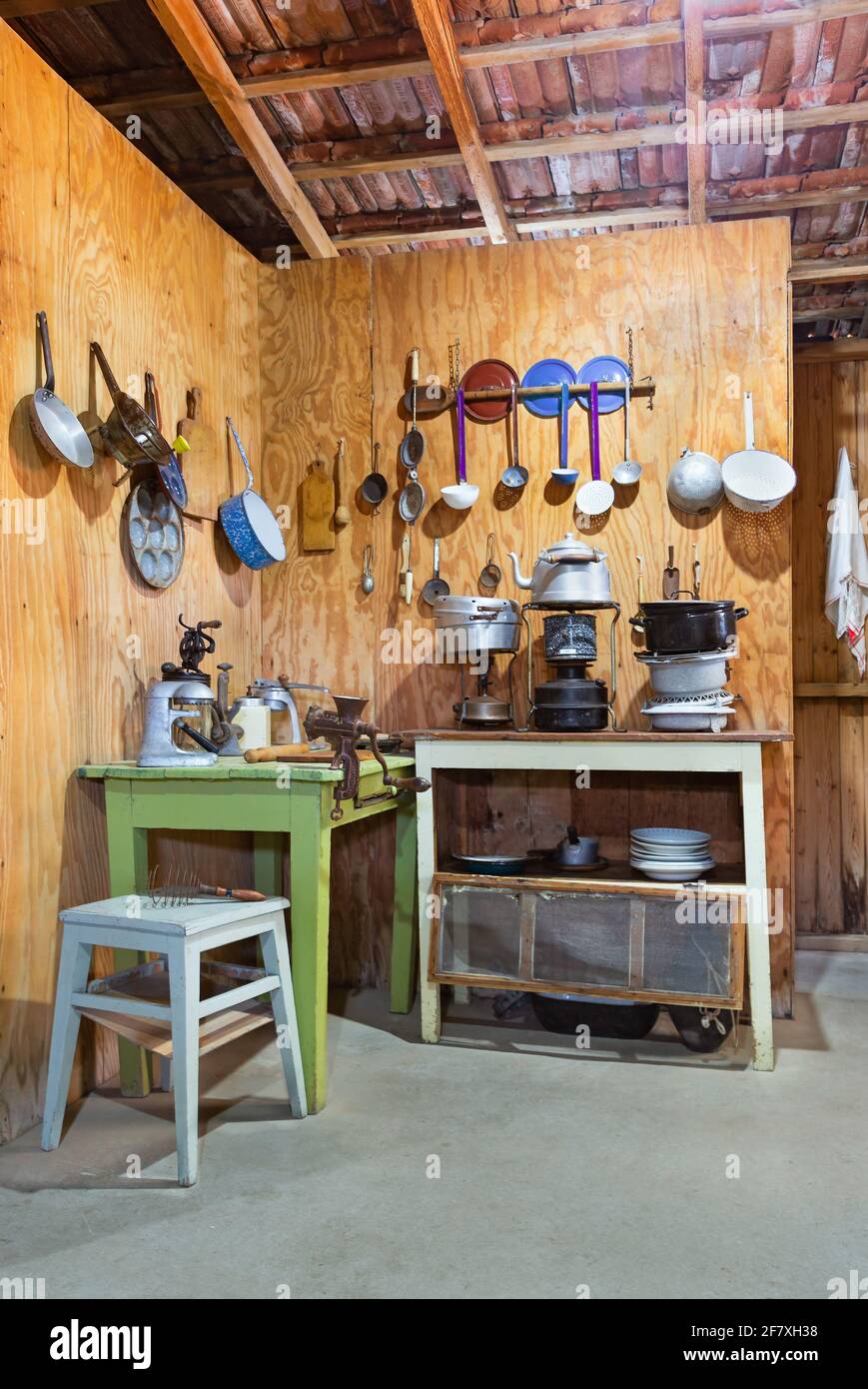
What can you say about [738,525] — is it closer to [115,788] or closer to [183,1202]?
[115,788]

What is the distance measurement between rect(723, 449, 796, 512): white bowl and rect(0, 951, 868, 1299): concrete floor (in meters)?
1.74

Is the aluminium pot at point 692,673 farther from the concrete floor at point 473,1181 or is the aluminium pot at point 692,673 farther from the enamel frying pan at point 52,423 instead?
the enamel frying pan at point 52,423

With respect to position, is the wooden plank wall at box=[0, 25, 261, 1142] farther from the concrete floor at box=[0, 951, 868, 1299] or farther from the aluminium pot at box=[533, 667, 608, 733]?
the aluminium pot at box=[533, 667, 608, 733]

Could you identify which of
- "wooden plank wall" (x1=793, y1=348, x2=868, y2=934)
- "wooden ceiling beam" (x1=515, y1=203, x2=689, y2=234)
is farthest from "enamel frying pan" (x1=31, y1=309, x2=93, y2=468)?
"wooden plank wall" (x1=793, y1=348, x2=868, y2=934)

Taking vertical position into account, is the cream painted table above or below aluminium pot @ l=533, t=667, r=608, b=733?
below

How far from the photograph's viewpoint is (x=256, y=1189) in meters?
2.16

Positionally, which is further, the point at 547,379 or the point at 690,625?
the point at 547,379

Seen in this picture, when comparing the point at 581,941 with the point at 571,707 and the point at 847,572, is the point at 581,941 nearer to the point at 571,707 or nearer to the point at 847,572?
the point at 571,707

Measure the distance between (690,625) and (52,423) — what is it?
1.89m

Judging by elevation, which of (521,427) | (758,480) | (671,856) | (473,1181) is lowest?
(473,1181)

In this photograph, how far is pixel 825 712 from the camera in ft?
14.9

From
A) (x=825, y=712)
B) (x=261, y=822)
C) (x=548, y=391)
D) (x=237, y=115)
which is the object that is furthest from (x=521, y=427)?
(x=825, y=712)

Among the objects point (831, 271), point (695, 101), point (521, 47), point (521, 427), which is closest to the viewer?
point (521, 47)

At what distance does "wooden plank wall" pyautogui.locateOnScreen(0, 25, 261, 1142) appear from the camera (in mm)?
2525
